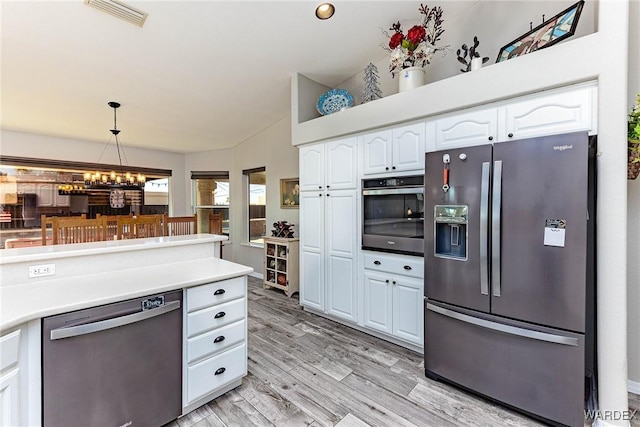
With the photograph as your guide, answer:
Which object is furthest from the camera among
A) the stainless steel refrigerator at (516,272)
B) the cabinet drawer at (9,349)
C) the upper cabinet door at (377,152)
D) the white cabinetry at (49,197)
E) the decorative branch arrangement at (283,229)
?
the white cabinetry at (49,197)

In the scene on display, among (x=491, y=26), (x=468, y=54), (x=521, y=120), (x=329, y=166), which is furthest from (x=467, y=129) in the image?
(x=329, y=166)

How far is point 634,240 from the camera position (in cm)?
201

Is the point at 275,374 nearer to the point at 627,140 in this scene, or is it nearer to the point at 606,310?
the point at 606,310

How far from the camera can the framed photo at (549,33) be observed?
191 cm

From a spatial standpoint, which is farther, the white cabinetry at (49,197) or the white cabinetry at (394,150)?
the white cabinetry at (49,197)

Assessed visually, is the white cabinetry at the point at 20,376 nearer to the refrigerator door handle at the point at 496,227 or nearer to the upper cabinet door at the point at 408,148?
the refrigerator door handle at the point at 496,227

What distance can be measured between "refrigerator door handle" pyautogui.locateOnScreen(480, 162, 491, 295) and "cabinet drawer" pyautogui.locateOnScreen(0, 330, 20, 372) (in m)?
2.45

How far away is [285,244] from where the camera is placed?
13.9 ft

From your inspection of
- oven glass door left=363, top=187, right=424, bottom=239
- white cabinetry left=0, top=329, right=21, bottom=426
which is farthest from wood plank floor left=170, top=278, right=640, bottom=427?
oven glass door left=363, top=187, right=424, bottom=239

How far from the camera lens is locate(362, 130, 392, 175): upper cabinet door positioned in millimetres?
2727

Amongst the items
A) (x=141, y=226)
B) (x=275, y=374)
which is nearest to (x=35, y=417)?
(x=275, y=374)

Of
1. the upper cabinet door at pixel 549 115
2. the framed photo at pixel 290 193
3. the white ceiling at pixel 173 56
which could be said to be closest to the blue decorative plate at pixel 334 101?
the white ceiling at pixel 173 56

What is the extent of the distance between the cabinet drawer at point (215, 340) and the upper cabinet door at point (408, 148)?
1892 mm

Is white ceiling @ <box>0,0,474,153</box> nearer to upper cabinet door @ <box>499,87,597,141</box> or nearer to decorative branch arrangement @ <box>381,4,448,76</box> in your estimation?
decorative branch arrangement @ <box>381,4,448,76</box>
